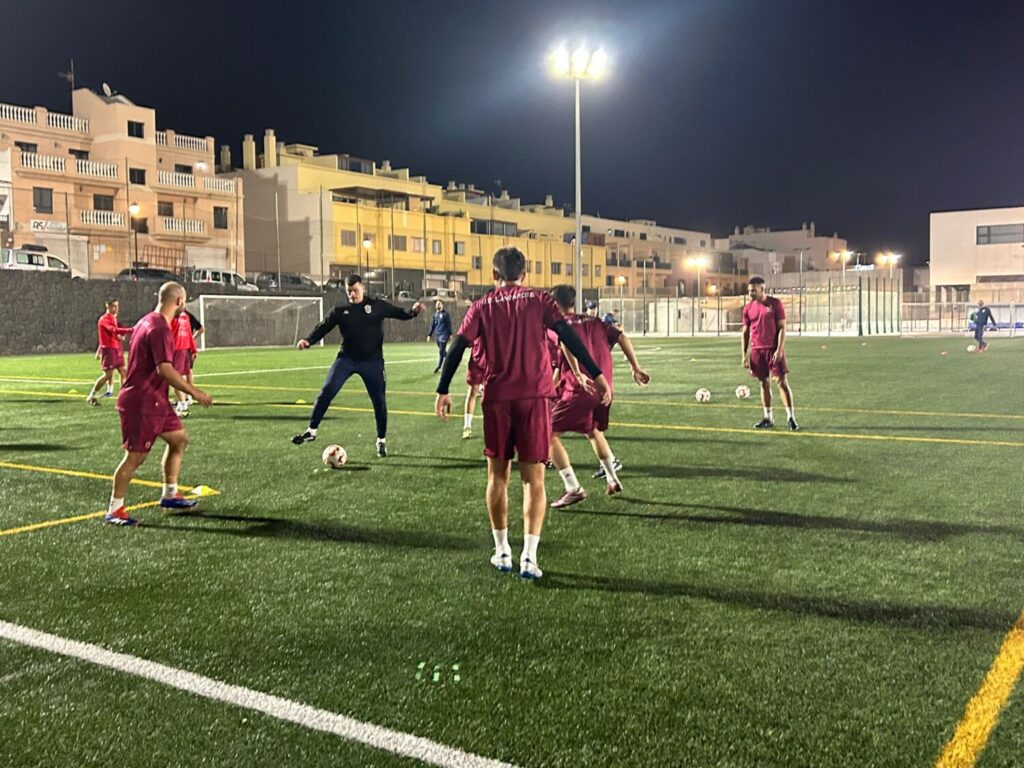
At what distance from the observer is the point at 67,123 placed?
5116 centimetres

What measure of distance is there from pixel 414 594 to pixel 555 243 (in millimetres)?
80144

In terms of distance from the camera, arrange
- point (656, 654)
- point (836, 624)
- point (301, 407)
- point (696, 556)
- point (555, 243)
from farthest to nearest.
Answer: point (555, 243) → point (301, 407) → point (696, 556) → point (836, 624) → point (656, 654)

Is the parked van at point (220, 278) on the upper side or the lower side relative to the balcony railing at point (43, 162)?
lower

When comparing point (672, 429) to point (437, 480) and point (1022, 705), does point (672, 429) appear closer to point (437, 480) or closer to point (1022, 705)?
point (437, 480)

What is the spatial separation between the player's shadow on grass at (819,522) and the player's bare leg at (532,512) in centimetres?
172

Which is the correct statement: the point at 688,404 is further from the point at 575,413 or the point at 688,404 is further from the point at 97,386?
the point at 97,386

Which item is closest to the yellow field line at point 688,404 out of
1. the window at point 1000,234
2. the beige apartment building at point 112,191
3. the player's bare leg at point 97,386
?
the player's bare leg at point 97,386

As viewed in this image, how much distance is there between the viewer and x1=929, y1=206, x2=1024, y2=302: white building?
67875mm

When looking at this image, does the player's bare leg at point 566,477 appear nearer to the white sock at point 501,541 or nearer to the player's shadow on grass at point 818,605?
the white sock at point 501,541

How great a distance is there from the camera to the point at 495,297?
533cm

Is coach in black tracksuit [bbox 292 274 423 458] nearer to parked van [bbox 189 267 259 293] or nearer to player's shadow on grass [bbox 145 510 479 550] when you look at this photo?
player's shadow on grass [bbox 145 510 479 550]

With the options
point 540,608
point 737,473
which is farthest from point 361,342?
point 540,608

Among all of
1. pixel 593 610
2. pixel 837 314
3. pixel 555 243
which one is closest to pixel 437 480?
pixel 593 610

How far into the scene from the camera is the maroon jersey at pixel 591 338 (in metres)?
7.80
